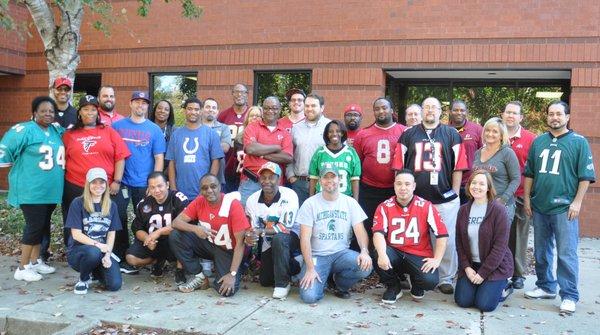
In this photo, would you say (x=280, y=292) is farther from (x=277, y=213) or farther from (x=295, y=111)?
(x=295, y=111)

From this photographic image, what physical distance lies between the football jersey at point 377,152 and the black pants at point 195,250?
1.84 meters

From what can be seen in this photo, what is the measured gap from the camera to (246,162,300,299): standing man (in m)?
5.65

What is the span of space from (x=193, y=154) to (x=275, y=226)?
1.37 meters

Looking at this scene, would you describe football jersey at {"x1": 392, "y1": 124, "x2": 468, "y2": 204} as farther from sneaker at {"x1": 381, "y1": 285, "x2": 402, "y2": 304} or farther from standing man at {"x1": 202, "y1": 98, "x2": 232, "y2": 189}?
standing man at {"x1": 202, "y1": 98, "x2": 232, "y2": 189}

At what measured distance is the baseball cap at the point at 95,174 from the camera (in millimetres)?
5715

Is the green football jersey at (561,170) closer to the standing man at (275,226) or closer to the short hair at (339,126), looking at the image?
the short hair at (339,126)

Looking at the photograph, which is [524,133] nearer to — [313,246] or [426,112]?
[426,112]

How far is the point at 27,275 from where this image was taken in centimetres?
609

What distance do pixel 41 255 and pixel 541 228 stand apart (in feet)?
18.8

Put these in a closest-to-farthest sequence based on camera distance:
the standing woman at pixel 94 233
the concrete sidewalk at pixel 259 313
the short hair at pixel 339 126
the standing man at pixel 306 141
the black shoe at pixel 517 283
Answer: the concrete sidewalk at pixel 259 313 < the standing woman at pixel 94 233 < the short hair at pixel 339 126 < the black shoe at pixel 517 283 < the standing man at pixel 306 141

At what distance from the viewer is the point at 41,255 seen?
6.69m

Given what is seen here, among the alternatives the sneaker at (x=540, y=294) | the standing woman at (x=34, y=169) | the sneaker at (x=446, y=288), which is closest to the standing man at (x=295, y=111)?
the sneaker at (x=446, y=288)

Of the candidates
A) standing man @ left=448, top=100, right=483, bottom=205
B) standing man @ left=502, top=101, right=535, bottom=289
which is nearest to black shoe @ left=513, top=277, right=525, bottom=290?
standing man @ left=502, top=101, right=535, bottom=289

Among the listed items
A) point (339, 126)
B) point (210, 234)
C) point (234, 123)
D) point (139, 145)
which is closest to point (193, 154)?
point (139, 145)
